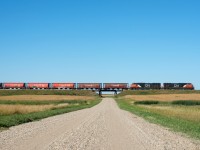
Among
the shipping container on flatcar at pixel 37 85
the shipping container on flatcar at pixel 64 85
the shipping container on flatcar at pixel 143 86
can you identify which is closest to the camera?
the shipping container on flatcar at pixel 64 85

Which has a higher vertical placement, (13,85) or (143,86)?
(13,85)

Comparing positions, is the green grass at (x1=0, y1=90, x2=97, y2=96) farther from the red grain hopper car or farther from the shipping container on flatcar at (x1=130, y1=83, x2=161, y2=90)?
the shipping container on flatcar at (x1=130, y1=83, x2=161, y2=90)

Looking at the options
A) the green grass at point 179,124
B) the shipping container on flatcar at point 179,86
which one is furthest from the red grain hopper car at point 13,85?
the green grass at point 179,124

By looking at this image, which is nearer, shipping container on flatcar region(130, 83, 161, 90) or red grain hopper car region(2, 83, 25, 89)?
red grain hopper car region(2, 83, 25, 89)

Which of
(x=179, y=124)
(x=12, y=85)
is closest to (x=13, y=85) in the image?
(x=12, y=85)

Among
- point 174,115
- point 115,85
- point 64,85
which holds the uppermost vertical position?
point 64,85

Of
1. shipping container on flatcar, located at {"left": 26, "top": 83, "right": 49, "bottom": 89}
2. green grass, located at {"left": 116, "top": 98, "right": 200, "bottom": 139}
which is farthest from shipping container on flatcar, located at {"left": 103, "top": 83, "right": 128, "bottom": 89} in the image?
green grass, located at {"left": 116, "top": 98, "right": 200, "bottom": 139}

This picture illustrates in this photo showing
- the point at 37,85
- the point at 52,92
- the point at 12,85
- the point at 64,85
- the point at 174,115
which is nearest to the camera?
the point at 174,115

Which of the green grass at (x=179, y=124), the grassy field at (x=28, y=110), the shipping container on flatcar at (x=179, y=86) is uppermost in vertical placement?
the shipping container on flatcar at (x=179, y=86)

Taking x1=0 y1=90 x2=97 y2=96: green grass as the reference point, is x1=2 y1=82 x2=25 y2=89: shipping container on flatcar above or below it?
above

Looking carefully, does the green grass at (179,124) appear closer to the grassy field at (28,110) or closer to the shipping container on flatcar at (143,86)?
the grassy field at (28,110)

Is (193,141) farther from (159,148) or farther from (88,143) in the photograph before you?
(88,143)

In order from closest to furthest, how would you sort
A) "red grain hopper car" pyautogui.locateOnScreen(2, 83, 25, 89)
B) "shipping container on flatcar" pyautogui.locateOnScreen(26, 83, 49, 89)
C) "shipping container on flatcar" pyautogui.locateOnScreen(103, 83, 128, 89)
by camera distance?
1. "shipping container on flatcar" pyautogui.locateOnScreen(103, 83, 128, 89)
2. "red grain hopper car" pyautogui.locateOnScreen(2, 83, 25, 89)
3. "shipping container on flatcar" pyautogui.locateOnScreen(26, 83, 49, 89)

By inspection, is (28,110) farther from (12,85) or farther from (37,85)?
(12,85)
